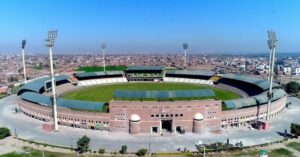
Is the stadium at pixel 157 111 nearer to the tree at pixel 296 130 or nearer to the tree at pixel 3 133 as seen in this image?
the tree at pixel 296 130

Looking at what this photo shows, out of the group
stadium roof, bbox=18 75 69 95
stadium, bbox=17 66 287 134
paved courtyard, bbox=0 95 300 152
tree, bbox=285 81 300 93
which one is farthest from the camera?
tree, bbox=285 81 300 93

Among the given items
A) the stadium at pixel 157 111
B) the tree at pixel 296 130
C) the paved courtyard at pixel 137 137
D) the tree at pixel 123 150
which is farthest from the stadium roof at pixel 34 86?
the tree at pixel 296 130

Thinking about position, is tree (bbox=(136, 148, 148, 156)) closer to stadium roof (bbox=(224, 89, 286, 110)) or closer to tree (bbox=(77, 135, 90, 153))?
tree (bbox=(77, 135, 90, 153))

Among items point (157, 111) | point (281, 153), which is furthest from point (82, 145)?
point (281, 153)

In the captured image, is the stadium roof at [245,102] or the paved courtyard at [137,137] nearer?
the paved courtyard at [137,137]

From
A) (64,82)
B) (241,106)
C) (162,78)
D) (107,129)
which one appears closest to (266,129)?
(241,106)

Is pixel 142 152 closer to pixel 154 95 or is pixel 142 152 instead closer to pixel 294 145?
pixel 154 95

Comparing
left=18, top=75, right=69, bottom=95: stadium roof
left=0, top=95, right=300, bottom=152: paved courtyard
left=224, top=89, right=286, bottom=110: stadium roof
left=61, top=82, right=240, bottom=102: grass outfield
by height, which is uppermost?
left=18, top=75, right=69, bottom=95: stadium roof

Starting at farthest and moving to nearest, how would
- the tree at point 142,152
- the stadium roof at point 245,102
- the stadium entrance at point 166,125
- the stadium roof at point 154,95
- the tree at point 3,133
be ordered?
the stadium roof at point 245,102, the stadium roof at point 154,95, the stadium entrance at point 166,125, the tree at point 3,133, the tree at point 142,152

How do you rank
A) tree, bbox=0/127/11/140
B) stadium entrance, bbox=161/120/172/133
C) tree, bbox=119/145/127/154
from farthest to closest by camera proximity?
1. stadium entrance, bbox=161/120/172/133
2. tree, bbox=0/127/11/140
3. tree, bbox=119/145/127/154

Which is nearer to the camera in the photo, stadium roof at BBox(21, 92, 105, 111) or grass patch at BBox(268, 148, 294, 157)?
grass patch at BBox(268, 148, 294, 157)

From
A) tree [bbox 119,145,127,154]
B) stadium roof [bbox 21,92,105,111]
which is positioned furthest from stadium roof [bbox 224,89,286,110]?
stadium roof [bbox 21,92,105,111]

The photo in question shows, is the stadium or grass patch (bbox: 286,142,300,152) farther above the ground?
the stadium

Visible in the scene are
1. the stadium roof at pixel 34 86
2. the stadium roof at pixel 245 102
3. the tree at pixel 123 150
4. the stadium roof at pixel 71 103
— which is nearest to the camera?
the tree at pixel 123 150
